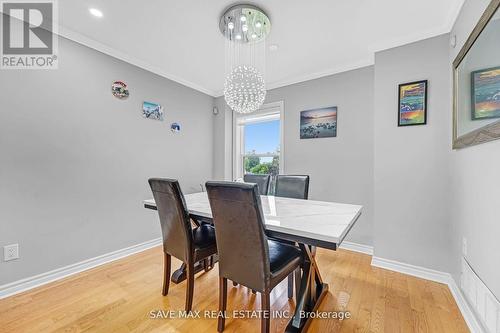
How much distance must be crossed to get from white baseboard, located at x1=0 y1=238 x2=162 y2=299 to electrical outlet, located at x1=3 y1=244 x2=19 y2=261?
0.22 meters

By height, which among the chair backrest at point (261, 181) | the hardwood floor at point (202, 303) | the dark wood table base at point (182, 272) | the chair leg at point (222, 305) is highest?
the chair backrest at point (261, 181)

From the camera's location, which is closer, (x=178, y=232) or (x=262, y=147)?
(x=178, y=232)

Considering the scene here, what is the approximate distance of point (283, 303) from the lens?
1746 mm

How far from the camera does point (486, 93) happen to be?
126 cm

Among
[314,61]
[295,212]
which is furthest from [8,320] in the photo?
[314,61]

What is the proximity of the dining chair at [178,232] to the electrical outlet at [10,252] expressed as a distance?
4.43ft

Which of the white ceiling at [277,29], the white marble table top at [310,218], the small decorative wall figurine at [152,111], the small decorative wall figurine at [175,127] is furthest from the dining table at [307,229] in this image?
the white ceiling at [277,29]

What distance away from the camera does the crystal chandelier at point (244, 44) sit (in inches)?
74.2

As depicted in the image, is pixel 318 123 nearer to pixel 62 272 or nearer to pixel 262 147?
pixel 262 147

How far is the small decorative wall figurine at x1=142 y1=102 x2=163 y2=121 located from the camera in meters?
2.87

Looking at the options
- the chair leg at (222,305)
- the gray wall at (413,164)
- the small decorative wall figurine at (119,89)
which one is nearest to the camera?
the chair leg at (222,305)

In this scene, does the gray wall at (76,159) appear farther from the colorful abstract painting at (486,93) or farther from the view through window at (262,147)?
the colorful abstract painting at (486,93)

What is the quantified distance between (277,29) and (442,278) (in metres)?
2.90

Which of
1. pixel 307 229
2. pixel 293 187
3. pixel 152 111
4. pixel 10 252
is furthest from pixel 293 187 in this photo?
pixel 10 252
